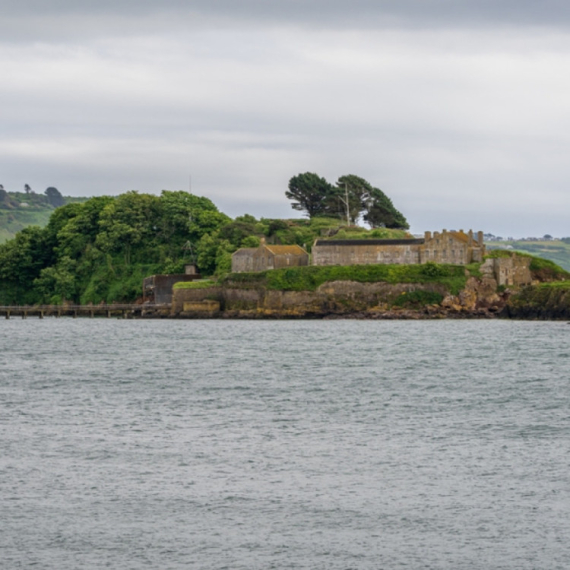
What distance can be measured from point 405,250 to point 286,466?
92.6 metres

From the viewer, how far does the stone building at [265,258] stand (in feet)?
406

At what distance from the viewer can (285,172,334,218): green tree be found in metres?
164

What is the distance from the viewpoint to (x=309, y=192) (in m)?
164

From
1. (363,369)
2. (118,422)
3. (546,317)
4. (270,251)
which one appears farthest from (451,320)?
(118,422)

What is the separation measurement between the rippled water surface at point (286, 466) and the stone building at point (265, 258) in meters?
63.7

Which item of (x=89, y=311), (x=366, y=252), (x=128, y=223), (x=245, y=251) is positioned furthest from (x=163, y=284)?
(x=366, y=252)

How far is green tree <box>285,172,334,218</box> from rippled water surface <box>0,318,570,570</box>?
105 metres

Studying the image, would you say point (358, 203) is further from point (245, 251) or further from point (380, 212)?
point (245, 251)

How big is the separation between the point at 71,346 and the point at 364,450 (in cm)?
4831

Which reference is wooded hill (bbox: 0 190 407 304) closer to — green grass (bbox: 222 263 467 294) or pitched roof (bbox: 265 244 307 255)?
pitched roof (bbox: 265 244 307 255)

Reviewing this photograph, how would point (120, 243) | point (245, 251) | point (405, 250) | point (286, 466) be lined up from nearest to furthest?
point (286, 466)
point (405, 250)
point (245, 251)
point (120, 243)

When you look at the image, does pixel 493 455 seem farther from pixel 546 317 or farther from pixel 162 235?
pixel 162 235

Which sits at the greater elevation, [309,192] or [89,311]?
[309,192]

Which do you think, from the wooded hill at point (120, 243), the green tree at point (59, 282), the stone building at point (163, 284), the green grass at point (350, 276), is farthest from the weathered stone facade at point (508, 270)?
the green tree at point (59, 282)
